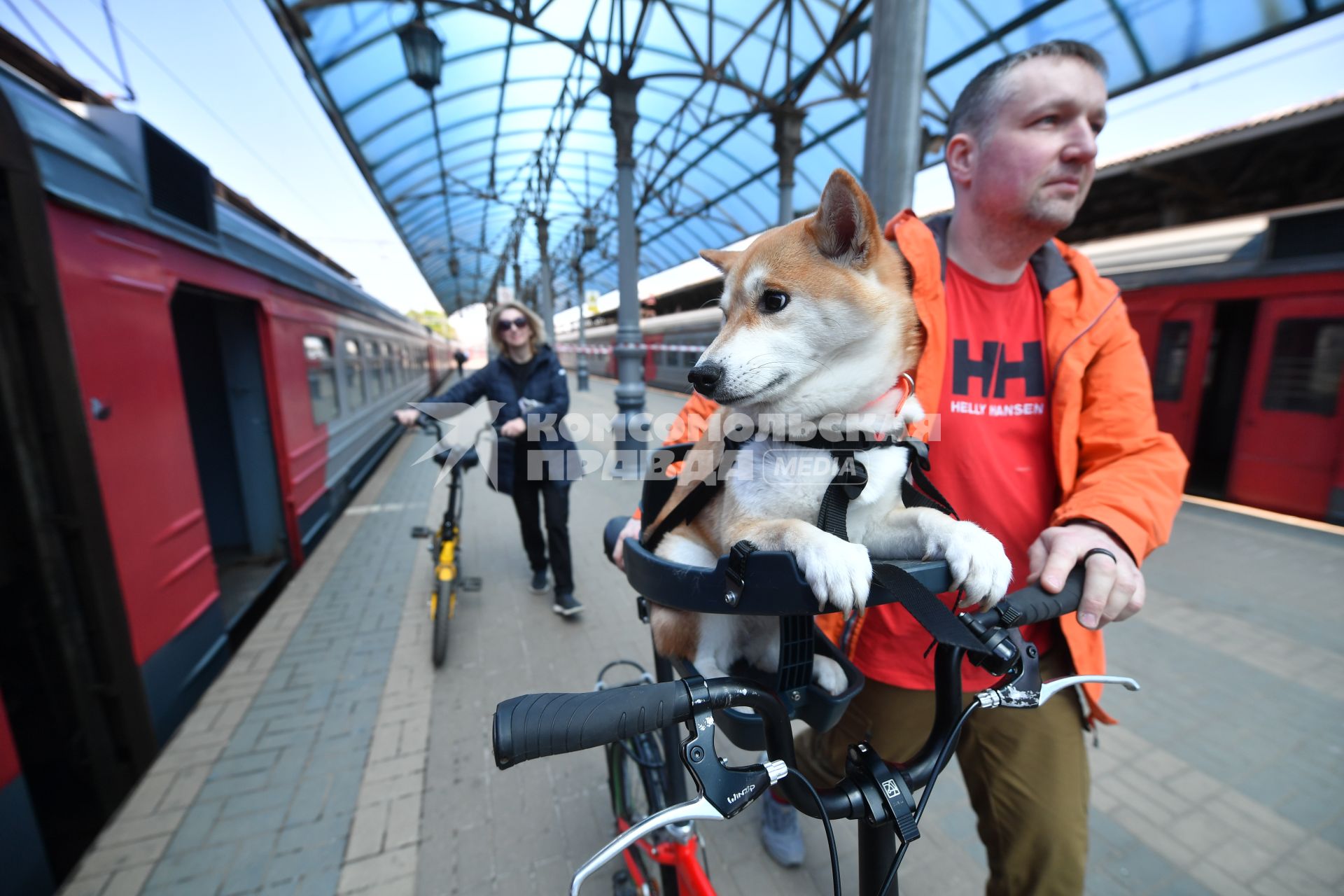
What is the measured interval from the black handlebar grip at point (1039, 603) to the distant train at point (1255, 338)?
5.42m

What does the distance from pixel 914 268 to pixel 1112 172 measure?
10333 mm

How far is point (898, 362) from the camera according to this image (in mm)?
1322

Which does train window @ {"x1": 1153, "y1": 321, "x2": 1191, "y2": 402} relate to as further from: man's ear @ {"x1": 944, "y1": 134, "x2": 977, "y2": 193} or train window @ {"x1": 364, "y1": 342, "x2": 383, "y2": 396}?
train window @ {"x1": 364, "y1": 342, "x2": 383, "y2": 396}

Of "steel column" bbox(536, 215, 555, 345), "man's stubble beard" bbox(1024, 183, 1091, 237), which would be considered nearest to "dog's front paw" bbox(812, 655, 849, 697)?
"man's stubble beard" bbox(1024, 183, 1091, 237)

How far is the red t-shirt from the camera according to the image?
62.3 inches

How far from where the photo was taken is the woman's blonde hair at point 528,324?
422 centimetres

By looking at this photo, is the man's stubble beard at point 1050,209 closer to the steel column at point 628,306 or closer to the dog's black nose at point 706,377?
the dog's black nose at point 706,377

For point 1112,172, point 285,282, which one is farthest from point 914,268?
point 1112,172

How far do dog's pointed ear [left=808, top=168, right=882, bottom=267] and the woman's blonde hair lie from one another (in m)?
3.21

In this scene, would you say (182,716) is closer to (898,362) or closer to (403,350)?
(898,362)

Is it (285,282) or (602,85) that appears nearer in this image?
(285,282)

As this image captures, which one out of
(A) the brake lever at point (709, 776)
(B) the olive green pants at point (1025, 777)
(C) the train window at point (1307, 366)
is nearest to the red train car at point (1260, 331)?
(C) the train window at point (1307, 366)

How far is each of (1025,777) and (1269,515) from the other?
8.14 meters

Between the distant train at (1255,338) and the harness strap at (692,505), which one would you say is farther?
the distant train at (1255,338)
